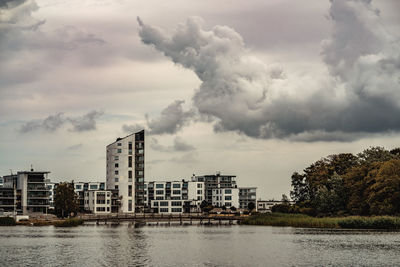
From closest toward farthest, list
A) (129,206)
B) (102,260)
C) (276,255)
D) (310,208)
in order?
1. (102,260)
2. (276,255)
3. (310,208)
4. (129,206)

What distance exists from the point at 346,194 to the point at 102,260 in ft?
253

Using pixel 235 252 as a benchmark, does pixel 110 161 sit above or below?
above

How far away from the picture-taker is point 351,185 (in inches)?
4796

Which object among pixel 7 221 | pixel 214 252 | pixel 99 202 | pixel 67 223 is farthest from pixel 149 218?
pixel 214 252

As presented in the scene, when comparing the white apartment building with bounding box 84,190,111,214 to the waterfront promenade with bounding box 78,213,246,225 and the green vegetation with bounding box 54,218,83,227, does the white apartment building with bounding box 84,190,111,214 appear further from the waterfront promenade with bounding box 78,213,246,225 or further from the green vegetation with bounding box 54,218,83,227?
the green vegetation with bounding box 54,218,83,227

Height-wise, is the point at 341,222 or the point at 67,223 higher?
the point at 341,222

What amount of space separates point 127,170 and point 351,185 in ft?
292

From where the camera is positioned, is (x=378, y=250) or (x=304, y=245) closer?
(x=378, y=250)

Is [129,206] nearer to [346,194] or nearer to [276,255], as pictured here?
[346,194]

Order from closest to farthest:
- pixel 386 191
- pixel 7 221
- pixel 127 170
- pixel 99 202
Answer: pixel 386 191, pixel 7 221, pixel 99 202, pixel 127 170

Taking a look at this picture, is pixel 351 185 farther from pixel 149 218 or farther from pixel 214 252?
pixel 214 252

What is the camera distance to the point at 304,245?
73938 millimetres

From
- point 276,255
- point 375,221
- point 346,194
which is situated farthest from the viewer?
point 346,194

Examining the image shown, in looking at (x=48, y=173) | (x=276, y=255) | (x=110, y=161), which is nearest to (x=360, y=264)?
(x=276, y=255)
